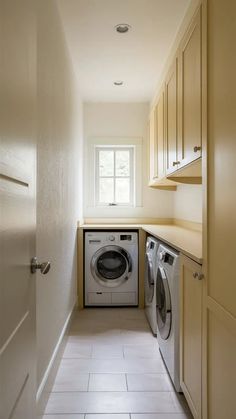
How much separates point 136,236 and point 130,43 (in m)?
1.87

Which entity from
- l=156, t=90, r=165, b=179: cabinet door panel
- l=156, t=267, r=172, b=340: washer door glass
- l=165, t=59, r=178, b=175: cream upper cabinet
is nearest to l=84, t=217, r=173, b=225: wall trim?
l=156, t=90, r=165, b=179: cabinet door panel

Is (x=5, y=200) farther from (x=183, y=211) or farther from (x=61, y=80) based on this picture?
(x=183, y=211)

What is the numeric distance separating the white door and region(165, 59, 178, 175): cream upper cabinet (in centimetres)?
143

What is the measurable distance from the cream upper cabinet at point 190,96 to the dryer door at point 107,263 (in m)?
1.60

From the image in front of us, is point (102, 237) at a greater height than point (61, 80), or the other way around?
point (61, 80)

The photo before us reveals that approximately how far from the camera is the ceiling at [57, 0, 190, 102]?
7.10 ft

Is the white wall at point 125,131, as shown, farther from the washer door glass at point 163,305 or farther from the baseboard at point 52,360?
the washer door glass at point 163,305

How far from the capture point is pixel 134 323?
3094mm

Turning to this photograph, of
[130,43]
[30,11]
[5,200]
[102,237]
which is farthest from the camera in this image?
[102,237]

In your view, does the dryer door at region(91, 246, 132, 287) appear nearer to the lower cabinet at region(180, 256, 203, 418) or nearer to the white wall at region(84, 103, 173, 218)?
the white wall at region(84, 103, 173, 218)

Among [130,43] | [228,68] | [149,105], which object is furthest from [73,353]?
[149,105]

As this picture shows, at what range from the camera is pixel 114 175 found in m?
4.23

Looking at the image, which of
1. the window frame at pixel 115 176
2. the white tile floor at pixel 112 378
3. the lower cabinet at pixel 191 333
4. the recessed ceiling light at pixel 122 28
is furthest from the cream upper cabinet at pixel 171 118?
the window frame at pixel 115 176

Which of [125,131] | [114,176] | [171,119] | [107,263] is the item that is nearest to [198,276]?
[171,119]
